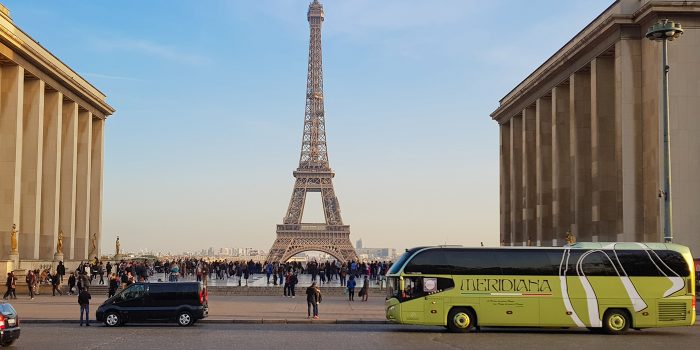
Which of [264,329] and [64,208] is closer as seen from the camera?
[264,329]

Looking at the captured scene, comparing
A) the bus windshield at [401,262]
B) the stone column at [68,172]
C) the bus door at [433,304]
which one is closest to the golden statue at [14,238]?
the stone column at [68,172]

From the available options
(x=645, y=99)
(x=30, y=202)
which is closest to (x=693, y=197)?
(x=645, y=99)

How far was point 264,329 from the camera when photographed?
30500mm

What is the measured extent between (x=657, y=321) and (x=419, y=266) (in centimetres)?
779

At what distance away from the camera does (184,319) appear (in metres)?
32.3

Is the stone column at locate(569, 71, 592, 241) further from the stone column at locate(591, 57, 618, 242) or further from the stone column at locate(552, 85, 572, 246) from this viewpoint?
the stone column at locate(591, 57, 618, 242)

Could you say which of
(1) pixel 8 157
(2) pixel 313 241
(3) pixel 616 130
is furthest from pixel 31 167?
(2) pixel 313 241

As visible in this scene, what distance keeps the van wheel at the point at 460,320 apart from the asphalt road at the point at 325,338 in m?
0.42

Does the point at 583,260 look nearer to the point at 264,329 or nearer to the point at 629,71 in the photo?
the point at 264,329

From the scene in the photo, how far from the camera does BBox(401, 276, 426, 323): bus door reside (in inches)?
1157

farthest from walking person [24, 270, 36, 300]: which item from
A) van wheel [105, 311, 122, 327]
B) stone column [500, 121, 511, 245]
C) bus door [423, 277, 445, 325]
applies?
stone column [500, 121, 511, 245]

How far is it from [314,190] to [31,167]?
84865 millimetres

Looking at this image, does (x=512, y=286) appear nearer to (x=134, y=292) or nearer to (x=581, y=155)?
(x=134, y=292)

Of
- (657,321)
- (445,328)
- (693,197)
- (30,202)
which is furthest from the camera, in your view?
(30,202)
